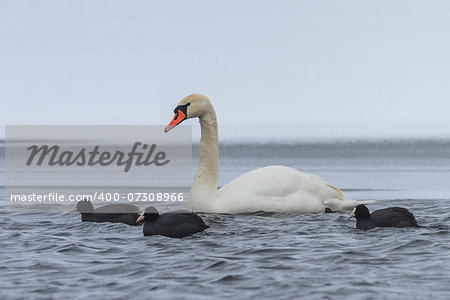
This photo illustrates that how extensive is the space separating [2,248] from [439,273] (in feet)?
18.0

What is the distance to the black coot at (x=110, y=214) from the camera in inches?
502

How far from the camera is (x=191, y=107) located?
13797 millimetres

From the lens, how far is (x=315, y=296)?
745 centimetres

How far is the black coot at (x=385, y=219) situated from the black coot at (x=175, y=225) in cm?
228

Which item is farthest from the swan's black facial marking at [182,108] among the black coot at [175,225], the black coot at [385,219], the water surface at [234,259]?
the black coot at [385,219]

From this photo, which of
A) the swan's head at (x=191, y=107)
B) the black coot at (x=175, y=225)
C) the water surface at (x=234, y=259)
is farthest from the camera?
the swan's head at (x=191, y=107)

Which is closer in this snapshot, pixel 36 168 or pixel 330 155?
Answer: pixel 36 168

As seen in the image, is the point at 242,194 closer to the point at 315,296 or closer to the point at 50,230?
the point at 50,230

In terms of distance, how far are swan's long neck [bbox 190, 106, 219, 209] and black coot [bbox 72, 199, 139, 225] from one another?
1.08 m

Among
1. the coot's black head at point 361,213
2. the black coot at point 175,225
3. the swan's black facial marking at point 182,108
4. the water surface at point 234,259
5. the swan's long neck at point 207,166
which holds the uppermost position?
the swan's black facial marking at point 182,108

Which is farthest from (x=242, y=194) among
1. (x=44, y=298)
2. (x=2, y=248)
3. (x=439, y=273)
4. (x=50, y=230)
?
(x=44, y=298)

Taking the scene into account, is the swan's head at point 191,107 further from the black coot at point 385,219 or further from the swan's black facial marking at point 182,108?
the black coot at point 385,219

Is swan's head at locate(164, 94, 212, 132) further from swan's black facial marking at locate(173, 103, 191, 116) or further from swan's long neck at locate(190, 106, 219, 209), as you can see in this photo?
swan's long neck at locate(190, 106, 219, 209)

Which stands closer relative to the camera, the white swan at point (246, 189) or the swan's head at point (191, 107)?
the white swan at point (246, 189)
